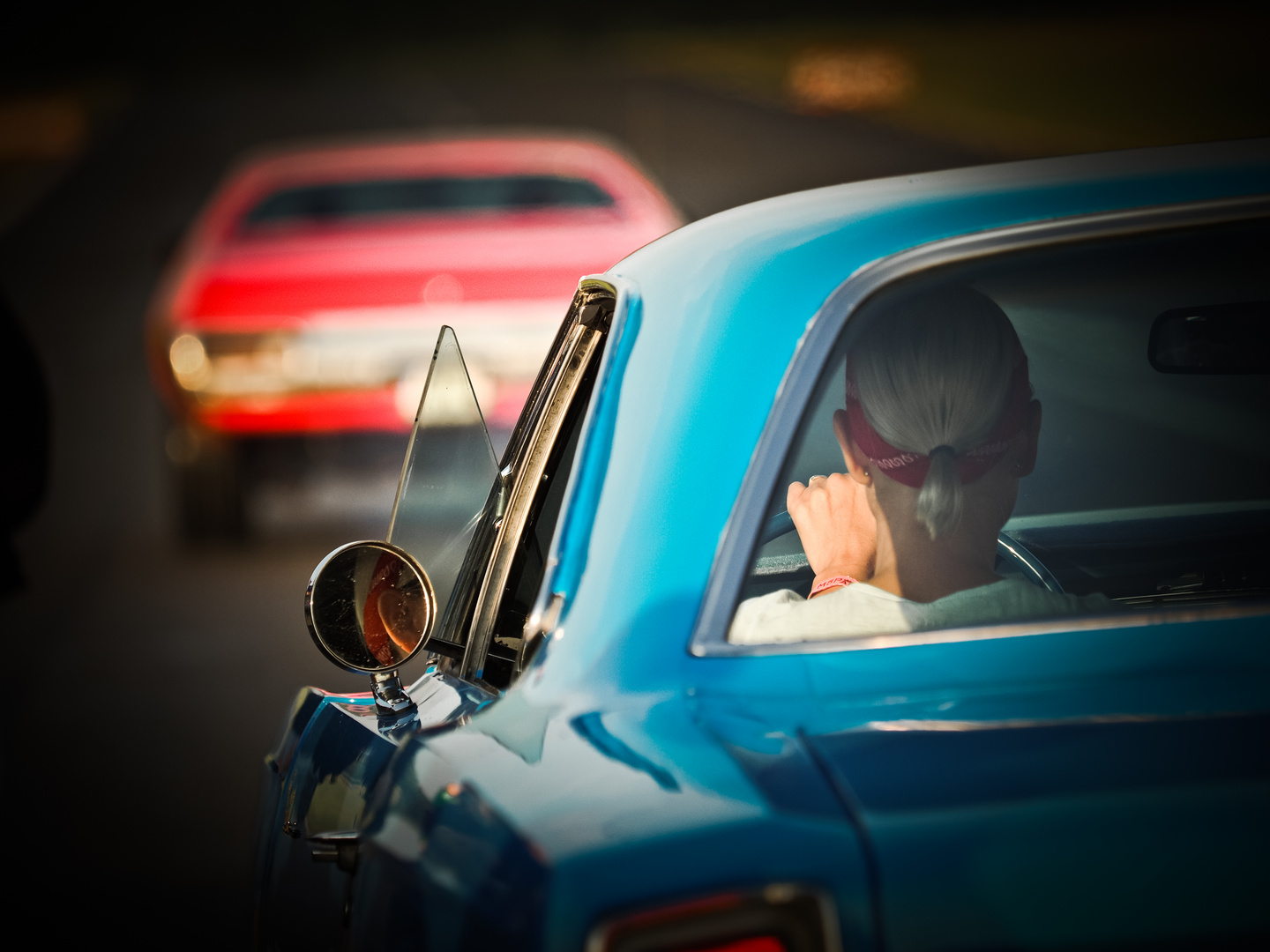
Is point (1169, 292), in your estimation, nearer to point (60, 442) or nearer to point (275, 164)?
point (275, 164)

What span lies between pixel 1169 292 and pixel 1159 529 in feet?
1.35

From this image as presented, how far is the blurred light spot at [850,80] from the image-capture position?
2898 centimetres

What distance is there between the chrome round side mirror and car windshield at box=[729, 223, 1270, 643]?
19.4 inches

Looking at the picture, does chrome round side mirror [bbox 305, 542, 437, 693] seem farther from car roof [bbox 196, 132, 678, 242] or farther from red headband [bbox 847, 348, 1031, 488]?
car roof [bbox 196, 132, 678, 242]

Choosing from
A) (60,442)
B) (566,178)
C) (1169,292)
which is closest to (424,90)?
(60,442)

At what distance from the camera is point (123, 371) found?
1458cm

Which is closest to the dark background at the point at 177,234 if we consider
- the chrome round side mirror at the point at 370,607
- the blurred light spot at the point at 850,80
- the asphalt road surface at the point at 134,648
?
the asphalt road surface at the point at 134,648

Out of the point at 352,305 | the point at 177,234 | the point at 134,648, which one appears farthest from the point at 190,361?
the point at 134,648

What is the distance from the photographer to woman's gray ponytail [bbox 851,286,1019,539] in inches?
62.3

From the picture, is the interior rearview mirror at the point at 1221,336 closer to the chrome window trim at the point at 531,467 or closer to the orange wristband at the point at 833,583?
the orange wristband at the point at 833,583

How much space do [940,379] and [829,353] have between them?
0.28m

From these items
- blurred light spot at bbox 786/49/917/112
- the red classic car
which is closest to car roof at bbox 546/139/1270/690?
the red classic car

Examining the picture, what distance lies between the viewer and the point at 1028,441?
169 centimetres

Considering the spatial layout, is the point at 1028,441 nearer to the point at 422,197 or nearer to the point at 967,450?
the point at 967,450
